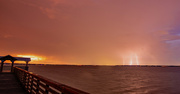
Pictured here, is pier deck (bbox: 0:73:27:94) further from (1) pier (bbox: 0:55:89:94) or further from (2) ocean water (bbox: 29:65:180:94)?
(2) ocean water (bbox: 29:65:180:94)

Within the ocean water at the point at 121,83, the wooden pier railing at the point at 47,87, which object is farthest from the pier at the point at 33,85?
the ocean water at the point at 121,83

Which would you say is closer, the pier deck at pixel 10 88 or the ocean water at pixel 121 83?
the pier deck at pixel 10 88

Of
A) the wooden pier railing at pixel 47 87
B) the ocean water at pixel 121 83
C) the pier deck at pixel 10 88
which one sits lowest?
the ocean water at pixel 121 83

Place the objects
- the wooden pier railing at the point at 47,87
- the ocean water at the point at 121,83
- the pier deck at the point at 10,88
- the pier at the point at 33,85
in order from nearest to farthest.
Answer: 1. the wooden pier railing at the point at 47,87
2. the pier at the point at 33,85
3. the pier deck at the point at 10,88
4. the ocean water at the point at 121,83

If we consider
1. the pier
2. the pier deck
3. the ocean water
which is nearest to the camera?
the pier

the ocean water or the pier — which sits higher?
the pier

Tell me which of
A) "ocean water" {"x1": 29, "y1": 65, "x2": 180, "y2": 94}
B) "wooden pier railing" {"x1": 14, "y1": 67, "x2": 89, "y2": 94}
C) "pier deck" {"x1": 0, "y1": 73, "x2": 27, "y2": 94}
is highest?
"wooden pier railing" {"x1": 14, "y1": 67, "x2": 89, "y2": 94}

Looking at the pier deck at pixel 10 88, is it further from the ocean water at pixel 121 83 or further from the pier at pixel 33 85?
the ocean water at pixel 121 83

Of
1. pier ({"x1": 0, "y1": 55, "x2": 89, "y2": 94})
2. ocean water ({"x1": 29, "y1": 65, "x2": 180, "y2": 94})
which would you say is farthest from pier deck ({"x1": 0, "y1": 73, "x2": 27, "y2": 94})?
ocean water ({"x1": 29, "y1": 65, "x2": 180, "y2": 94})

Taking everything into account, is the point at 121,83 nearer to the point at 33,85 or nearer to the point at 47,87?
the point at 33,85

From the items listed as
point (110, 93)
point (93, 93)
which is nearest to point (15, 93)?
point (93, 93)

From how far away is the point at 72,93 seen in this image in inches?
87.2

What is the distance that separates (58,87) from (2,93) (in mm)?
5959

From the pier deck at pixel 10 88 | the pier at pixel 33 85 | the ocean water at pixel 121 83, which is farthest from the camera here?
the ocean water at pixel 121 83
